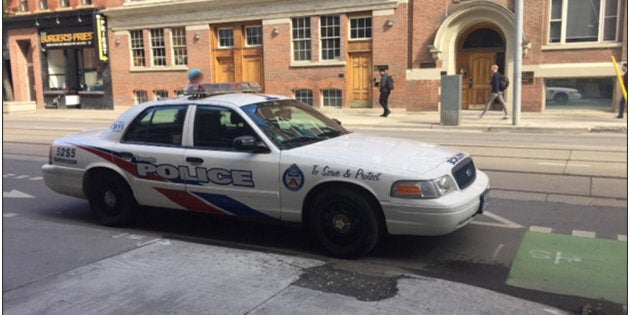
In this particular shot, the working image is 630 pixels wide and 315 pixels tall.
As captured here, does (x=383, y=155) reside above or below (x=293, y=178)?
above

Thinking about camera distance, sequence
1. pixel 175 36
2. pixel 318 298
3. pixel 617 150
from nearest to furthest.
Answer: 1. pixel 318 298
2. pixel 617 150
3. pixel 175 36

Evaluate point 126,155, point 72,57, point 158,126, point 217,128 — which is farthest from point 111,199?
point 72,57

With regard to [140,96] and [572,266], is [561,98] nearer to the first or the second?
[572,266]

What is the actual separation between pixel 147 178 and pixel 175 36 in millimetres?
22598

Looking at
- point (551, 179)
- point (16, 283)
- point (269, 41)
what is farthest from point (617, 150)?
point (269, 41)

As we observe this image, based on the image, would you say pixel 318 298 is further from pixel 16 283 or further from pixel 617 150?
pixel 617 150

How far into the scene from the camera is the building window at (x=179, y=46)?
27219 mm

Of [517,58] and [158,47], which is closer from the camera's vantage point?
[517,58]

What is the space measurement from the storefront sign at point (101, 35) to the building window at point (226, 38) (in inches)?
262

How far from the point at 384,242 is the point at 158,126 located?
269 centimetres

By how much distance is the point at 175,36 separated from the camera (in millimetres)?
27391

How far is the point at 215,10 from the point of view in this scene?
25.9 meters

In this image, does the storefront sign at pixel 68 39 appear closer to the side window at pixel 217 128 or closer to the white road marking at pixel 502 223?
the side window at pixel 217 128

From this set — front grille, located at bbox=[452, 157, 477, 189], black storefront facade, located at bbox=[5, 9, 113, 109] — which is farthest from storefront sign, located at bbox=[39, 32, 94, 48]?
front grille, located at bbox=[452, 157, 477, 189]
